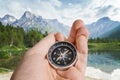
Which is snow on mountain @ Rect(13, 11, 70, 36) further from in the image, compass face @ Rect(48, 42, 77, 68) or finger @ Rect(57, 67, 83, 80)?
finger @ Rect(57, 67, 83, 80)

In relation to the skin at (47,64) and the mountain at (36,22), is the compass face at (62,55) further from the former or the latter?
the mountain at (36,22)

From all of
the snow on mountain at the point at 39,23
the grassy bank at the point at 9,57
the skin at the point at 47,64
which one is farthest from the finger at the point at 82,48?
the snow on mountain at the point at 39,23

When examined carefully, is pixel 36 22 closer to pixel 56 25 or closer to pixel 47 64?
pixel 56 25

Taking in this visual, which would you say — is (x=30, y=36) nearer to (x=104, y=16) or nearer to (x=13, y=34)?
(x=13, y=34)

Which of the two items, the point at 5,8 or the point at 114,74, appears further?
the point at 5,8

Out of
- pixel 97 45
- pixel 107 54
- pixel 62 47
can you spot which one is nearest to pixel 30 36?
pixel 97 45

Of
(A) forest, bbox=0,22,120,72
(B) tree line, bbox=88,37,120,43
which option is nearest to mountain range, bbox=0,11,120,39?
(B) tree line, bbox=88,37,120,43

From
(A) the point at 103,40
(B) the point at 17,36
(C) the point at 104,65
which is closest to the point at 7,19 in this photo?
(B) the point at 17,36

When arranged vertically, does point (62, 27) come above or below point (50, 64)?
above
